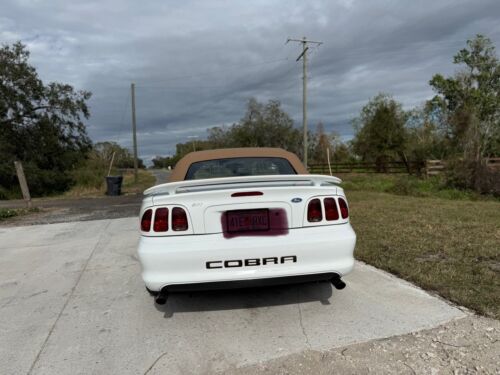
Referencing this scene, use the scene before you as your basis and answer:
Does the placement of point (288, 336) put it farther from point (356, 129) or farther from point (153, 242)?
point (356, 129)

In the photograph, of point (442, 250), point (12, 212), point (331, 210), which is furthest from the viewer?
point (12, 212)

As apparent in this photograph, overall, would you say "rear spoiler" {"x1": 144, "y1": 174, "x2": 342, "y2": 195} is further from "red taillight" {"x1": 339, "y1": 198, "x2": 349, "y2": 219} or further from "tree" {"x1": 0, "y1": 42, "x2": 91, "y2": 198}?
"tree" {"x1": 0, "y1": 42, "x2": 91, "y2": 198}

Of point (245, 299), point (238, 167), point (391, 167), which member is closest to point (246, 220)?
point (245, 299)

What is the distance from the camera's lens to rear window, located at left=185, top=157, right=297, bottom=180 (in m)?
4.60

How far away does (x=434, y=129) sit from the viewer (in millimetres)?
32875

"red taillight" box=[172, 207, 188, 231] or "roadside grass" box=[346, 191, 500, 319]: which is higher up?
"red taillight" box=[172, 207, 188, 231]

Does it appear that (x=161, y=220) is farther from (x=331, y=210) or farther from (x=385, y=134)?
(x=385, y=134)

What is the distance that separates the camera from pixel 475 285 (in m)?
3.83

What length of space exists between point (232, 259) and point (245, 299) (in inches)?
37.9

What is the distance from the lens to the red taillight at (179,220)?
311 cm

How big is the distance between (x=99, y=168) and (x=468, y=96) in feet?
110

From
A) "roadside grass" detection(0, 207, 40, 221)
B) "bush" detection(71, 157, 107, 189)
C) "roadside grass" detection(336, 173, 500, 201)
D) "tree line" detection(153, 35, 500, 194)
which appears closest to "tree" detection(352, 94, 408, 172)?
"tree line" detection(153, 35, 500, 194)

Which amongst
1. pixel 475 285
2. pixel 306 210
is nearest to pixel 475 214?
pixel 475 285

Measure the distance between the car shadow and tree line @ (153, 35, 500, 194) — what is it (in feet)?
42.0
